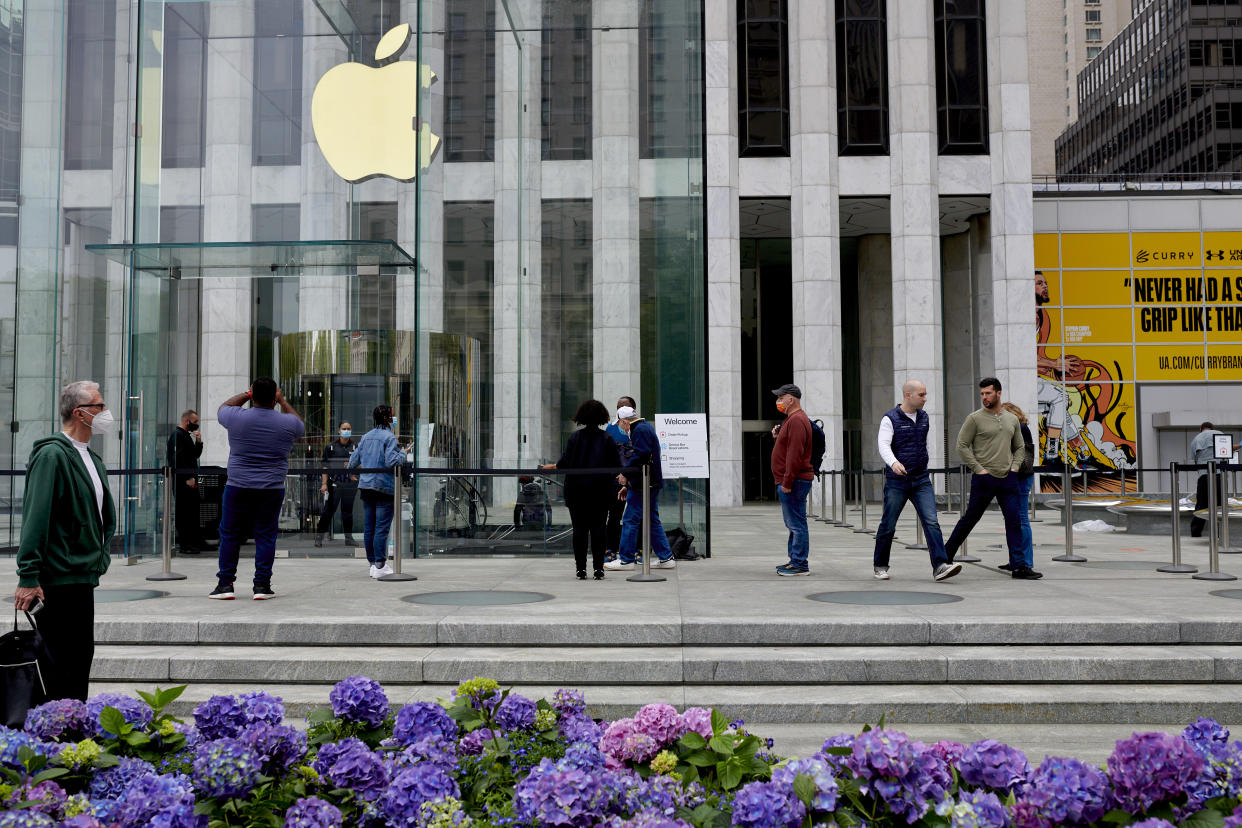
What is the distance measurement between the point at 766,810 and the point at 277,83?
13.6 metres

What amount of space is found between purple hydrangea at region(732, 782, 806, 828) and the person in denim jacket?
896 centimetres

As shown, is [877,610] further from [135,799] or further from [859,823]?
[135,799]

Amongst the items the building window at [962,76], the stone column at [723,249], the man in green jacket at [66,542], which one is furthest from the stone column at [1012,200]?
the man in green jacket at [66,542]

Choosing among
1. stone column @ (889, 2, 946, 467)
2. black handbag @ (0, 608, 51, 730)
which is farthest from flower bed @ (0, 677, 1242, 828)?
stone column @ (889, 2, 946, 467)

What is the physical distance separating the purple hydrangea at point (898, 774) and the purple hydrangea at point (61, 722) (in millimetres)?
2219

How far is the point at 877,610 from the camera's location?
26.0ft

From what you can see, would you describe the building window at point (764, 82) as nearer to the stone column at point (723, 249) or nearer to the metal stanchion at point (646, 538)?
the stone column at point (723, 249)

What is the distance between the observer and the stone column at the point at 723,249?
96.6 feet

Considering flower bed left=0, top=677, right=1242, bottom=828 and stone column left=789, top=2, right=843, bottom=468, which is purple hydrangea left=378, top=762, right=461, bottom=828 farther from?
stone column left=789, top=2, right=843, bottom=468

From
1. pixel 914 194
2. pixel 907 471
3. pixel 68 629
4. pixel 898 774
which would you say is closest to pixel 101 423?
pixel 68 629

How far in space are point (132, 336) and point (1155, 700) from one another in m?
12.1

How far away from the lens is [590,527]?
10.8 m

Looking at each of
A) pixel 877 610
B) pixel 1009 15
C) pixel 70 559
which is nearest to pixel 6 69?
pixel 70 559

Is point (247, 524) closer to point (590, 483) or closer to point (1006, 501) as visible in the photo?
point (590, 483)
